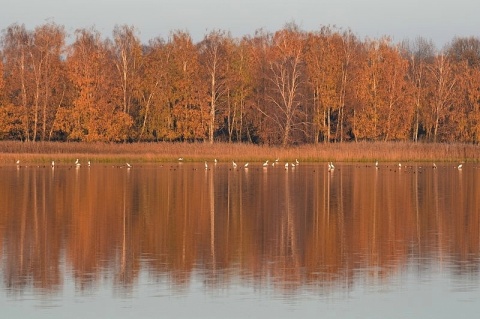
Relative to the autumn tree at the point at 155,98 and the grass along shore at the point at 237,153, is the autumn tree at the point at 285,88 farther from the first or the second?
the autumn tree at the point at 155,98

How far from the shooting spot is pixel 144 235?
22.6 metres

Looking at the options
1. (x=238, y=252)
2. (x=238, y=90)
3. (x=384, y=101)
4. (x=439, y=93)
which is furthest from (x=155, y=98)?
(x=238, y=252)

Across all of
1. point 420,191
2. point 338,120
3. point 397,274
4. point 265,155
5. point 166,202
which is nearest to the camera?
point 397,274

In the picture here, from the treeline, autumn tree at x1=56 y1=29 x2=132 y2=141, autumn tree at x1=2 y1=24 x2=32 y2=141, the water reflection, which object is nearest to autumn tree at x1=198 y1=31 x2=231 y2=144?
the treeline

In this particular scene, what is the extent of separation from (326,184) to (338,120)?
115ft

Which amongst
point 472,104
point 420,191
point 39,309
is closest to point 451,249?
point 39,309

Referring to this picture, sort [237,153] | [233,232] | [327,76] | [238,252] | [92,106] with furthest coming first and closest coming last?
[327,76]
[92,106]
[237,153]
[233,232]
[238,252]

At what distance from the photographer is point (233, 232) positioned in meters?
23.1

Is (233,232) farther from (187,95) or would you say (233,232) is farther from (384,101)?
(384,101)

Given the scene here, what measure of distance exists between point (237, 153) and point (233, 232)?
39154 millimetres

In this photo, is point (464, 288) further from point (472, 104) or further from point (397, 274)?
point (472, 104)

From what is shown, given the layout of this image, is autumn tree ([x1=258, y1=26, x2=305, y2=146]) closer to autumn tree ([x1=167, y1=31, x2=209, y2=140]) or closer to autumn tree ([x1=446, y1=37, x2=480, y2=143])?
autumn tree ([x1=167, y1=31, x2=209, y2=140])

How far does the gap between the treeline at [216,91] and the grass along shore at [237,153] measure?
16.3ft

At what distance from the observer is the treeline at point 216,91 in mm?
70562
